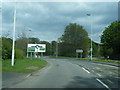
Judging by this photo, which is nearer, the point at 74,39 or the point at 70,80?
the point at 70,80


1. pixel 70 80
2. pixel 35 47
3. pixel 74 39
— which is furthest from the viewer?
pixel 74 39

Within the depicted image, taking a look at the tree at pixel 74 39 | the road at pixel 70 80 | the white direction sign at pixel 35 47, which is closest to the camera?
the road at pixel 70 80

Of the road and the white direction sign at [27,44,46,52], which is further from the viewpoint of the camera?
the white direction sign at [27,44,46,52]

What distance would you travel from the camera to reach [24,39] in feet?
195

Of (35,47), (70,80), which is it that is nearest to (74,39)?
(35,47)

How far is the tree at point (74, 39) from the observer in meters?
84.6

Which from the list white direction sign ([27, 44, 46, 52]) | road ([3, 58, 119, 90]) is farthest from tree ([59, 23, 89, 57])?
road ([3, 58, 119, 90])

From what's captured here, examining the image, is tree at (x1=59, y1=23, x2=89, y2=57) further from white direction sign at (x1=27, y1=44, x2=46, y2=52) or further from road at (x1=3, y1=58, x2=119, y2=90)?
road at (x1=3, y1=58, x2=119, y2=90)

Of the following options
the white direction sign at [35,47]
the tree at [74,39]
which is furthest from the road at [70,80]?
the tree at [74,39]

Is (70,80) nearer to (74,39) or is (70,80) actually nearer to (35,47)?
(35,47)

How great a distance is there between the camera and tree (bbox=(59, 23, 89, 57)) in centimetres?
8456

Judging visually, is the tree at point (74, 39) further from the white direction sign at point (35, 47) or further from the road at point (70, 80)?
the road at point (70, 80)

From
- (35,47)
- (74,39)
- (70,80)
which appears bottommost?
(70,80)

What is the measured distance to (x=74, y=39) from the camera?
8612 cm
